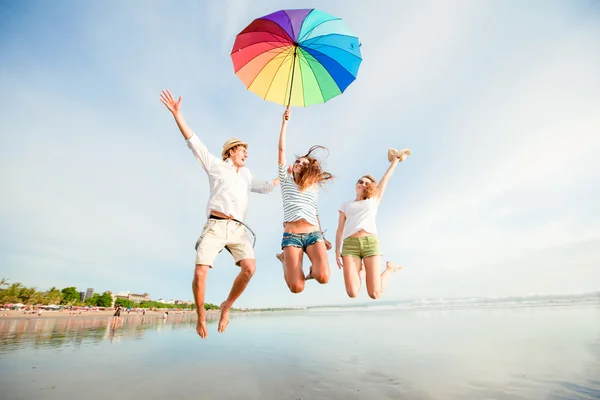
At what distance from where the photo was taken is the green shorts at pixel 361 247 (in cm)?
612

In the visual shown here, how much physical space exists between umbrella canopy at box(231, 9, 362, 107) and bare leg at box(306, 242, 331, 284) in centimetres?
266

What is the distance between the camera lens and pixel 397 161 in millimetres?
6320

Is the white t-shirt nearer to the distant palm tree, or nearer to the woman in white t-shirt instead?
the woman in white t-shirt

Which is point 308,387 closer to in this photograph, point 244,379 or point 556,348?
point 244,379

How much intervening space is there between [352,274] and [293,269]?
1.40m

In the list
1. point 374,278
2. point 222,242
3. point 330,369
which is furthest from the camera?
point 330,369

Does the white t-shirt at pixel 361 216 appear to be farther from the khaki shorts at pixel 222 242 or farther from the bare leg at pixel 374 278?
the khaki shorts at pixel 222 242

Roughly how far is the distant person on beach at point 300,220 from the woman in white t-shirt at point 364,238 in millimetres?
886

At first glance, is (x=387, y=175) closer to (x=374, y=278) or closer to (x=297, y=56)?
(x=374, y=278)

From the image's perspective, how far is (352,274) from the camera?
20.0ft

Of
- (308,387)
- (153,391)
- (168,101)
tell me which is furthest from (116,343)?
(168,101)

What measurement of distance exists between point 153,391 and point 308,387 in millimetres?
3543

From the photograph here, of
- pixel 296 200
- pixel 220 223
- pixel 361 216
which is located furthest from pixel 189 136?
pixel 361 216

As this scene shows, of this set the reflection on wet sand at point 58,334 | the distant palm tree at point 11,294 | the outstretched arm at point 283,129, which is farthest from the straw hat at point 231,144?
the distant palm tree at point 11,294
